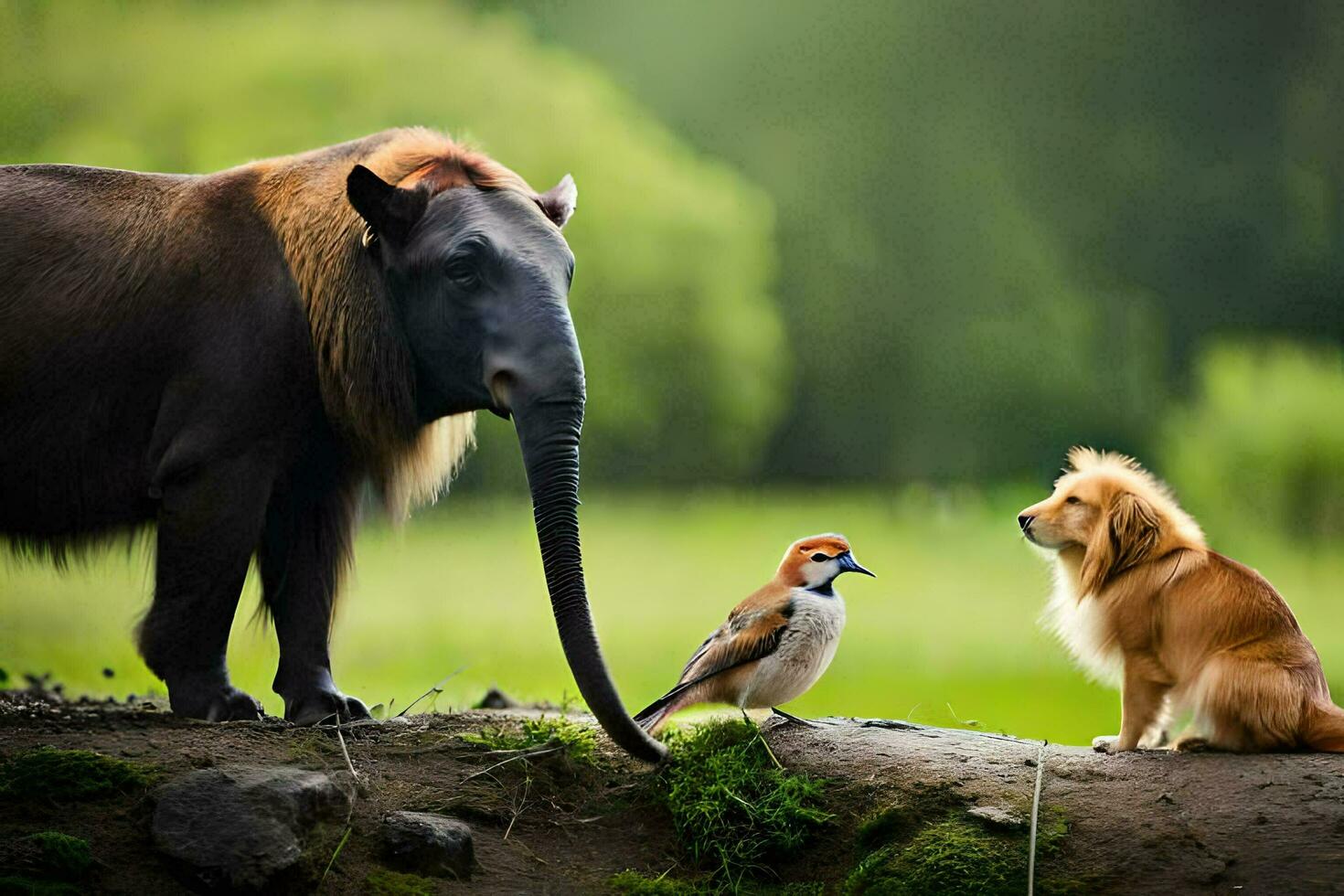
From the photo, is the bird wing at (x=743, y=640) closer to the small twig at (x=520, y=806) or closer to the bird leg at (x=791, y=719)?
the bird leg at (x=791, y=719)

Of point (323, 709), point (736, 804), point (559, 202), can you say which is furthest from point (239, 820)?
point (559, 202)

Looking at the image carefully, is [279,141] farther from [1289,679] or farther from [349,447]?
[1289,679]

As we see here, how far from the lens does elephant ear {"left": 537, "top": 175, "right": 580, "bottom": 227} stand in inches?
193

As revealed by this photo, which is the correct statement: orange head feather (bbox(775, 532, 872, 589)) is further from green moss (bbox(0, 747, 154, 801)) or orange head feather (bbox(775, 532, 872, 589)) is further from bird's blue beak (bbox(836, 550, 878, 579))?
green moss (bbox(0, 747, 154, 801))

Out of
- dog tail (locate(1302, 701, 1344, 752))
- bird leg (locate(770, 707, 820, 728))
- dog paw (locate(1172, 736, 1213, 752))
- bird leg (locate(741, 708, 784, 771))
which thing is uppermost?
dog tail (locate(1302, 701, 1344, 752))

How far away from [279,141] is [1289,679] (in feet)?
32.2

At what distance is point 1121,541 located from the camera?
4543mm

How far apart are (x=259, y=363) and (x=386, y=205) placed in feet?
2.16

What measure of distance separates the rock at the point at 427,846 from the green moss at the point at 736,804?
2.19 feet

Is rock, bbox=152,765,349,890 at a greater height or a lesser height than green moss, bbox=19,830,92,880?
greater

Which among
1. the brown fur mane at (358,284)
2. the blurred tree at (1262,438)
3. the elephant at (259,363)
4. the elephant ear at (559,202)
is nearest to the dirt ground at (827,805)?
the elephant at (259,363)

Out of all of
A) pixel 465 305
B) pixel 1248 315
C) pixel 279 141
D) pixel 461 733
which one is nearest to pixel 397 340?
pixel 465 305

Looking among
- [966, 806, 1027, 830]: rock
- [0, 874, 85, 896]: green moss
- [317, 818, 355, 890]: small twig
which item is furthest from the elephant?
[966, 806, 1027, 830]: rock

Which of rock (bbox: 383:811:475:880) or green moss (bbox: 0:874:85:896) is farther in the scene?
rock (bbox: 383:811:475:880)
